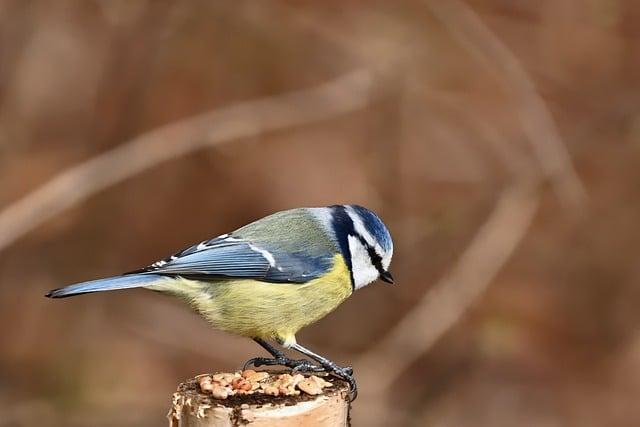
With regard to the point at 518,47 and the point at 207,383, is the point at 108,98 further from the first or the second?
the point at 207,383

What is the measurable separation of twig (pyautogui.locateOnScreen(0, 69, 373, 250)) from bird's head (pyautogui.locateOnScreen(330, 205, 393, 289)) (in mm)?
1778

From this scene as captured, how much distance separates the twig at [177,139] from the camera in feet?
12.1

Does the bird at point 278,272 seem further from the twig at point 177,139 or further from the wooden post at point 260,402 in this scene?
the twig at point 177,139

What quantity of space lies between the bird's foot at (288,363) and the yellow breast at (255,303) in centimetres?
6

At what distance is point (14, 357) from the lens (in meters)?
4.59

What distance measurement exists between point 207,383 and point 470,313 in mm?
3488

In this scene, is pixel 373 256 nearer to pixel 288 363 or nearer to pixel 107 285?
pixel 288 363

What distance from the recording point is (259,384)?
159cm

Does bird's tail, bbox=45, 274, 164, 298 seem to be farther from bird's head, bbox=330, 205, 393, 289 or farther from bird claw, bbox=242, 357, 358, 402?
bird's head, bbox=330, 205, 393, 289

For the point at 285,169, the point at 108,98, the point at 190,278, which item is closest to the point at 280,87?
the point at 285,169

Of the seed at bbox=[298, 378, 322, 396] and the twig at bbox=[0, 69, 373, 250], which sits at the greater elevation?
the twig at bbox=[0, 69, 373, 250]

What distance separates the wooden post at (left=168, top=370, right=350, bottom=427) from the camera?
1.44m

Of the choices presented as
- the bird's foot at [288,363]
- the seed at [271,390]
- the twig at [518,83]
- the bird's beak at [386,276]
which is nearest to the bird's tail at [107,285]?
the bird's foot at [288,363]

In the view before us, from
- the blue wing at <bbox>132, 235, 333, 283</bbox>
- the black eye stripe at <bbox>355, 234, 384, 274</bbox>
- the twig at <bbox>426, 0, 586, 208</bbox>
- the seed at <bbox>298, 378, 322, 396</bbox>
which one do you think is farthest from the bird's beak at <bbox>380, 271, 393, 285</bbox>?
the twig at <bbox>426, 0, 586, 208</bbox>
